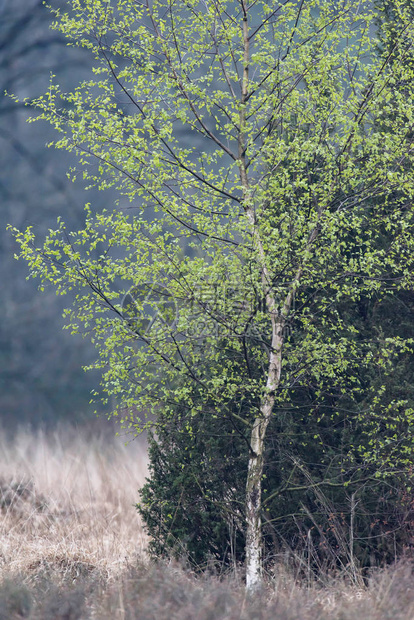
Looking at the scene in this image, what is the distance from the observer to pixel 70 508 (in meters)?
10.1

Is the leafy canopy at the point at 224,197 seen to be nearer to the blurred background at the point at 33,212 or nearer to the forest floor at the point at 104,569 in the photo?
the forest floor at the point at 104,569

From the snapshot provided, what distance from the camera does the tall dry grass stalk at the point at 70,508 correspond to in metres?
7.75

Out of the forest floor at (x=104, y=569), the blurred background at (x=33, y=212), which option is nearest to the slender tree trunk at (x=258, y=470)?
the forest floor at (x=104, y=569)

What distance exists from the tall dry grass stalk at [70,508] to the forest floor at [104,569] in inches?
0.7

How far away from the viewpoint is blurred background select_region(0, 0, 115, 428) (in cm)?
2122

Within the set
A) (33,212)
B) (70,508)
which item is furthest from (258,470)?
(33,212)

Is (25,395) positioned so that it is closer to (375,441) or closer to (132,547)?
(132,547)

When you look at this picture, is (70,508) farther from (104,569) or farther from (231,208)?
(231,208)

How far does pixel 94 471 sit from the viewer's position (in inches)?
447

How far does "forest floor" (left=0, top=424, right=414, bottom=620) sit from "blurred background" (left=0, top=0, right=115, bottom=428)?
502 centimetres

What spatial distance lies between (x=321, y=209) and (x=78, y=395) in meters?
16.1

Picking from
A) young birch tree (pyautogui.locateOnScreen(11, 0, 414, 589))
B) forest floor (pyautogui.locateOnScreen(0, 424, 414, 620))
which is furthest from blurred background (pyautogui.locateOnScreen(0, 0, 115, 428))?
young birch tree (pyautogui.locateOnScreen(11, 0, 414, 589))

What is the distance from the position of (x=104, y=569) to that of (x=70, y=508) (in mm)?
2843

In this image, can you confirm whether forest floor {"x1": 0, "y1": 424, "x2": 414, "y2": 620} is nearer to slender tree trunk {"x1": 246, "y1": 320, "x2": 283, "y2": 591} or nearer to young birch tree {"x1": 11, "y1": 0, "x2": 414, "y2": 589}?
slender tree trunk {"x1": 246, "y1": 320, "x2": 283, "y2": 591}
